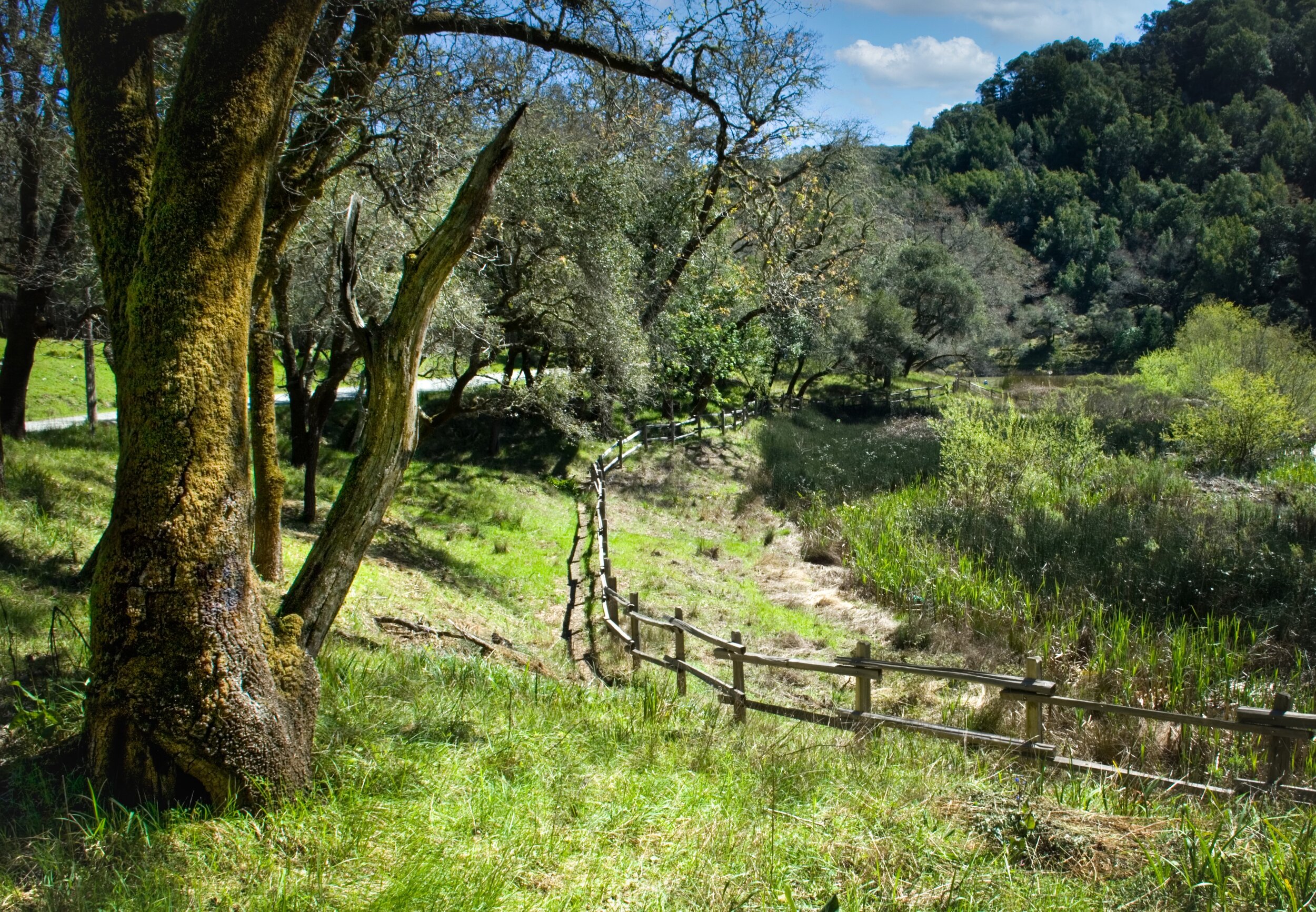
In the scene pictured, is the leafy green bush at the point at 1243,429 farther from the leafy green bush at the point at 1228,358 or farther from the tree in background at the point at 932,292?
the tree in background at the point at 932,292

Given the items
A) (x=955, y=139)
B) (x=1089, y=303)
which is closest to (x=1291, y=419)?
(x=1089, y=303)

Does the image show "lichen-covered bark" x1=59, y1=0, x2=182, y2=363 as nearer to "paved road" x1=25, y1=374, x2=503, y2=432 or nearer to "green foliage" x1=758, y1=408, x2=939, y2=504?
"paved road" x1=25, y1=374, x2=503, y2=432

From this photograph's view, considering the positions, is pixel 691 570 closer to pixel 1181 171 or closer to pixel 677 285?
pixel 677 285

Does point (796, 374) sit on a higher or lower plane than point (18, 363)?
higher

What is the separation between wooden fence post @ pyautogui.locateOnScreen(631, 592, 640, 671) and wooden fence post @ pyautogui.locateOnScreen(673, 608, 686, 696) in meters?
0.58

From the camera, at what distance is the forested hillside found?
57.3 meters

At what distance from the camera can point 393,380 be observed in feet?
15.1

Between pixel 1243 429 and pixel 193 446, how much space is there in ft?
84.7

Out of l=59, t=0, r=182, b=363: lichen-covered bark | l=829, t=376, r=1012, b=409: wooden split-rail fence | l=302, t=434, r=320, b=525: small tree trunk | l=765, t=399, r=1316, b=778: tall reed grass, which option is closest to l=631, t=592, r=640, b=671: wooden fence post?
l=765, t=399, r=1316, b=778: tall reed grass

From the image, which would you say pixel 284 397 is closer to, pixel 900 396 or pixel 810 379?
pixel 810 379

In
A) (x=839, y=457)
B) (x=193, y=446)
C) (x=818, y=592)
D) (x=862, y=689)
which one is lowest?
(x=818, y=592)

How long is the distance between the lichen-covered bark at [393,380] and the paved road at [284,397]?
28.5 ft

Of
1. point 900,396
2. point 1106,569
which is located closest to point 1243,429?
point 1106,569

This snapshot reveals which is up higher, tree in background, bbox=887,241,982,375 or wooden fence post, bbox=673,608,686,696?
tree in background, bbox=887,241,982,375
